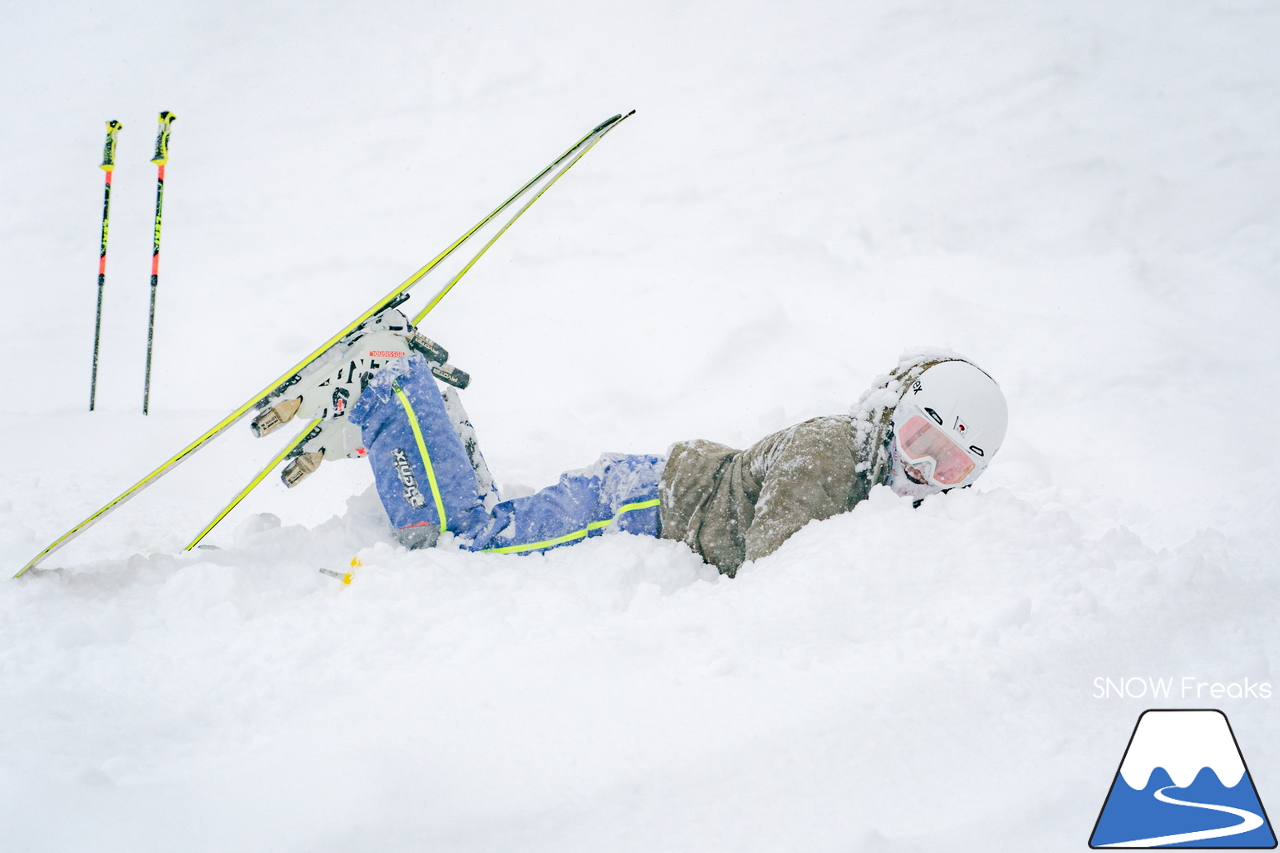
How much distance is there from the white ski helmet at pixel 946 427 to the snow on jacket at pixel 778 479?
6cm

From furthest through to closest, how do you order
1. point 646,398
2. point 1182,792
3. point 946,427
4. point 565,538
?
point 646,398, point 565,538, point 946,427, point 1182,792

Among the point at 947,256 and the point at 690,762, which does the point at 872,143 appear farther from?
the point at 690,762

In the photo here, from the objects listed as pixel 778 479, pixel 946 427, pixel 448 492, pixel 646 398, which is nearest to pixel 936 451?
pixel 946 427

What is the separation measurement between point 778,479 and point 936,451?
1.63 ft

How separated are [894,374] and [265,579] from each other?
2.19 metres

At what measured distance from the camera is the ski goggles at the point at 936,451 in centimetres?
251

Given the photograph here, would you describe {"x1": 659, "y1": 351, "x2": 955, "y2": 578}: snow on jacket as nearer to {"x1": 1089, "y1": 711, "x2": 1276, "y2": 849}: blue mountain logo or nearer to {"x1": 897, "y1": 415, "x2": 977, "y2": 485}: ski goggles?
{"x1": 897, "y1": 415, "x2": 977, "y2": 485}: ski goggles

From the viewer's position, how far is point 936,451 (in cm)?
253

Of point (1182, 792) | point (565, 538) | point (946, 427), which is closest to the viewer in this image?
point (1182, 792)

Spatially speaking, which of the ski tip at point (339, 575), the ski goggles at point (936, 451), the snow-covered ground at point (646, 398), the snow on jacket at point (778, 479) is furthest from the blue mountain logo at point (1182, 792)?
the ski tip at point (339, 575)

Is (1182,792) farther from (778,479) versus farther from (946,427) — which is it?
(778,479)

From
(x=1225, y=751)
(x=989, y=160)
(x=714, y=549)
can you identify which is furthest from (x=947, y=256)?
(x=1225, y=751)

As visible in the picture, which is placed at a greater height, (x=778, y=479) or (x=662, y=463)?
(x=662, y=463)

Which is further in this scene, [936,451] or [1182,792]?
[936,451]
